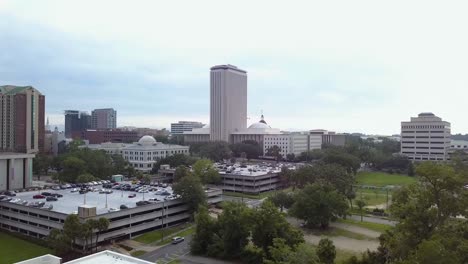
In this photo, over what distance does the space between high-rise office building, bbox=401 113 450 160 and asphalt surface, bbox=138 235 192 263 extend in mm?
90924

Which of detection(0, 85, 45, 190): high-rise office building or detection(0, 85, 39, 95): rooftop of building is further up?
detection(0, 85, 39, 95): rooftop of building

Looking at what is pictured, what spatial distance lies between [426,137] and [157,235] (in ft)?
303

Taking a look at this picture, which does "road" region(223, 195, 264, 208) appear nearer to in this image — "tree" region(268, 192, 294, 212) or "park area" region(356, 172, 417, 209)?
"tree" region(268, 192, 294, 212)

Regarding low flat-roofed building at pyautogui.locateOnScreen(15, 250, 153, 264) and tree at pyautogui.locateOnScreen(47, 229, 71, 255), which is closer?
low flat-roofed building at pyautogui.locateOnScreen(15, 250, 153, 264)

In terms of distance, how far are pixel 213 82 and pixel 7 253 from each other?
113 metres

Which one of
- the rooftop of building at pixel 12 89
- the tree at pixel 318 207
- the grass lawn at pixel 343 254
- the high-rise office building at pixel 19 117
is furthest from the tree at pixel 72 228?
the rooftop of building at pixel 12 89

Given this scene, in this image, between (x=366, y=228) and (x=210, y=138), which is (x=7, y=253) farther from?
(x=210, y=138)

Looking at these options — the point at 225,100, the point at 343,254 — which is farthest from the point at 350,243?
the point at 225,100

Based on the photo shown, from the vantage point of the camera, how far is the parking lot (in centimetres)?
4356

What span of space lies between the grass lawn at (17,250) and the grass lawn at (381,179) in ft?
207

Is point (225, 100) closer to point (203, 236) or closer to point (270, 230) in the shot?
point (203, 236)

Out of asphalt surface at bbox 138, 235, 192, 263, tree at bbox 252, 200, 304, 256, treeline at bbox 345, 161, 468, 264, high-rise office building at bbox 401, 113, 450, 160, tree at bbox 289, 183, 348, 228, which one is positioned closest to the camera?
treeline at bbox 345, 161, 468, 264

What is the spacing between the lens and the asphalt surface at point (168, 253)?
116ft

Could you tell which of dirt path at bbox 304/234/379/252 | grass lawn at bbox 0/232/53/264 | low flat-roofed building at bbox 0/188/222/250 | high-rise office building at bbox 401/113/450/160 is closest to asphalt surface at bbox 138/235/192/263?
low flat-roofed building at bbox 0/188/222/250
